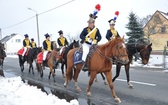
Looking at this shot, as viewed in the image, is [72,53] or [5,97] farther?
[72,53]

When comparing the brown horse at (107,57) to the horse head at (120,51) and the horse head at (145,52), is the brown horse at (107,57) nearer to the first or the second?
the horse head at (120,51)

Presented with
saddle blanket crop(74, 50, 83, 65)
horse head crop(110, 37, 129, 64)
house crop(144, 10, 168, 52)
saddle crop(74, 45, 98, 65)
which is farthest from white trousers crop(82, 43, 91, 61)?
house crop(144, 10, 168, 52)

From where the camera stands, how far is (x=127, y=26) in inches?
1203

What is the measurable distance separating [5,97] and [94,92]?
11.2ft

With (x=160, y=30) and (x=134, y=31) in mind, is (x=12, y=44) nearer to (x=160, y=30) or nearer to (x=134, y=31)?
(x=160, y=30)

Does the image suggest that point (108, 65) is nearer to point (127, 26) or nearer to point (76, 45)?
point (76, 45)

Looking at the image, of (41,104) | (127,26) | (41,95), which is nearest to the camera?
(41,104)

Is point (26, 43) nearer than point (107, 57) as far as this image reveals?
No

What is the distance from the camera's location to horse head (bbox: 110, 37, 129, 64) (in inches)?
291

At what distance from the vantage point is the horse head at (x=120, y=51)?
7.40m

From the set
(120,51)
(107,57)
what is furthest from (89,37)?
(120,51)

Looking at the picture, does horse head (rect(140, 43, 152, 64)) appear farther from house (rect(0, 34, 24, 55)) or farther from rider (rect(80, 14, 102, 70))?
house (rect(0, 34, 24, 55))

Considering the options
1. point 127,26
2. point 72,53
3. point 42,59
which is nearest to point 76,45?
point 72,53

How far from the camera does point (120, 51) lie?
7.48m
